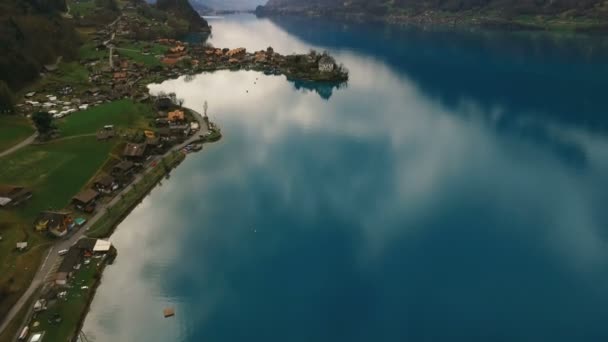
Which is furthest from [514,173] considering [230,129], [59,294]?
[59,294]

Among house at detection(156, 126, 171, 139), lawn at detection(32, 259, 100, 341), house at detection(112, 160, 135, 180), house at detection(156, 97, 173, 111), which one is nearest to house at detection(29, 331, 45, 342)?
lawn at detection(32, 259, 100, 341)

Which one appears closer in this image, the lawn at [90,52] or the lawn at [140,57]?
the lawn at [90,52]

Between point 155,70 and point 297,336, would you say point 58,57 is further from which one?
point 297,336

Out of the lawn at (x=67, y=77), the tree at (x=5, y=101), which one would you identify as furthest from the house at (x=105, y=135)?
the lawn at (x=67, y=77)

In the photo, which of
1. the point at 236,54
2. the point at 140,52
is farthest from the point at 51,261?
the point at 236,54

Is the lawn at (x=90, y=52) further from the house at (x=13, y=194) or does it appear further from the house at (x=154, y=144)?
the house at (x=13, y=194)

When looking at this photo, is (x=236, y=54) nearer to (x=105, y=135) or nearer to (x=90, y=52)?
(x=90, y=52)

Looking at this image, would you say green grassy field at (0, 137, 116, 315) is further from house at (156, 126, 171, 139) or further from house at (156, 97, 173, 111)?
house at (156, 97, 173, 111)
